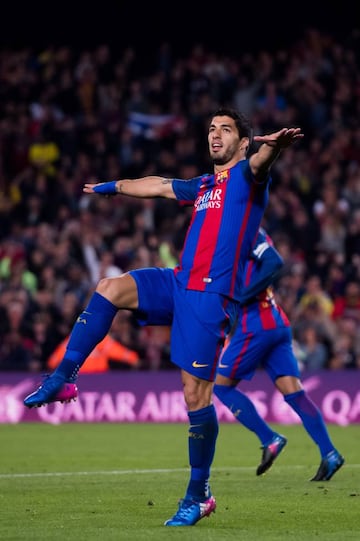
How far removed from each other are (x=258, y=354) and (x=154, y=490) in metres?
2.08

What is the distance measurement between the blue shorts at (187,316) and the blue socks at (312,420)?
2.85m

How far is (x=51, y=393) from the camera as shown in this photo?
7.58 meters

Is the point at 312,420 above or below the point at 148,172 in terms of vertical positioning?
below

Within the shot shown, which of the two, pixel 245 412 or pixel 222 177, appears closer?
pixel 222 177

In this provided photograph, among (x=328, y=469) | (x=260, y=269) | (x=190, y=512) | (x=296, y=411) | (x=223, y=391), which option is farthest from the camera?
(x=223, y=391)

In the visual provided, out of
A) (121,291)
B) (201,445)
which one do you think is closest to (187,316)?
(121,291)

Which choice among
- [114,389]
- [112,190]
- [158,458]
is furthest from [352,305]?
[112,190]

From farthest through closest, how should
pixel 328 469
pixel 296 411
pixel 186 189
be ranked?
pixel 296 411, pixel 328 469, pixel 186 189

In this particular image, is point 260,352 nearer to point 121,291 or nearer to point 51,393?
point 121,291

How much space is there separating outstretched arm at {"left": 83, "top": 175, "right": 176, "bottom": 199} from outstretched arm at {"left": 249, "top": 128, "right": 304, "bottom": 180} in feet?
2.67

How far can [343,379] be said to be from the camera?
1695cm

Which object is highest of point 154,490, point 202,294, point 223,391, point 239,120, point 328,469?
point 239,120

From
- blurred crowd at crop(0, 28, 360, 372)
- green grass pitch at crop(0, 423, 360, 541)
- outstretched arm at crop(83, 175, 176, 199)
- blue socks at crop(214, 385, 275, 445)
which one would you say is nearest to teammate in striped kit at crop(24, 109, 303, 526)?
outstretched arm at crop(83, 175, 176, 199)

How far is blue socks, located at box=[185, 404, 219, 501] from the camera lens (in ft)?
25.8
